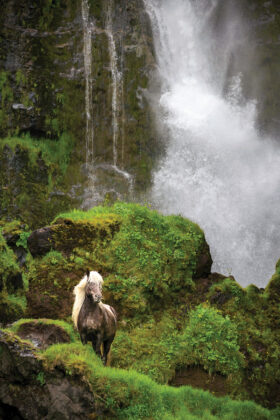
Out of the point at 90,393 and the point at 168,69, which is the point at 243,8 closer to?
the point at 168,69

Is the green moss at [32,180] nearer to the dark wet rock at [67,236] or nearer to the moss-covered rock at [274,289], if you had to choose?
the dark wet rock at [67,236]

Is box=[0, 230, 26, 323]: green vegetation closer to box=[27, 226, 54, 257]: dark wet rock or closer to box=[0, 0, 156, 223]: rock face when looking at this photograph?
box=[27, 226, 54, 257]: dark wet rock

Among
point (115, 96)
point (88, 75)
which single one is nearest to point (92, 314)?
point (115, 96)

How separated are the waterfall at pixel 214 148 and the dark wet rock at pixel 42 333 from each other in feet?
32.7

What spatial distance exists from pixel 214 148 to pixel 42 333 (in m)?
12.9

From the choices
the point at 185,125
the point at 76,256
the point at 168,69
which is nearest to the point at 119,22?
the point at 168,69

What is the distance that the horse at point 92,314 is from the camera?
16.6 feet

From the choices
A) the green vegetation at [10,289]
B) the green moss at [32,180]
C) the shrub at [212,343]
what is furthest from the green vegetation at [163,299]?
the green moss at [32,180]

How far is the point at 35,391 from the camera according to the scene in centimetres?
460

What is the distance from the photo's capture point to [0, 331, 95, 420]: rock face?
4.48 metres

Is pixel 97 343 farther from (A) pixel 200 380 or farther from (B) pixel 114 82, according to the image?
(B) pixel 114 82

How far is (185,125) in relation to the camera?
17.5 metres

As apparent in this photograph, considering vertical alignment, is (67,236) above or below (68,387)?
above

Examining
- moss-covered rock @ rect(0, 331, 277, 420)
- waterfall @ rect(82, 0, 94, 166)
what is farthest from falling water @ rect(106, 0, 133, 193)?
moss-covered rock @ rect(0, 331, 277, 420)
